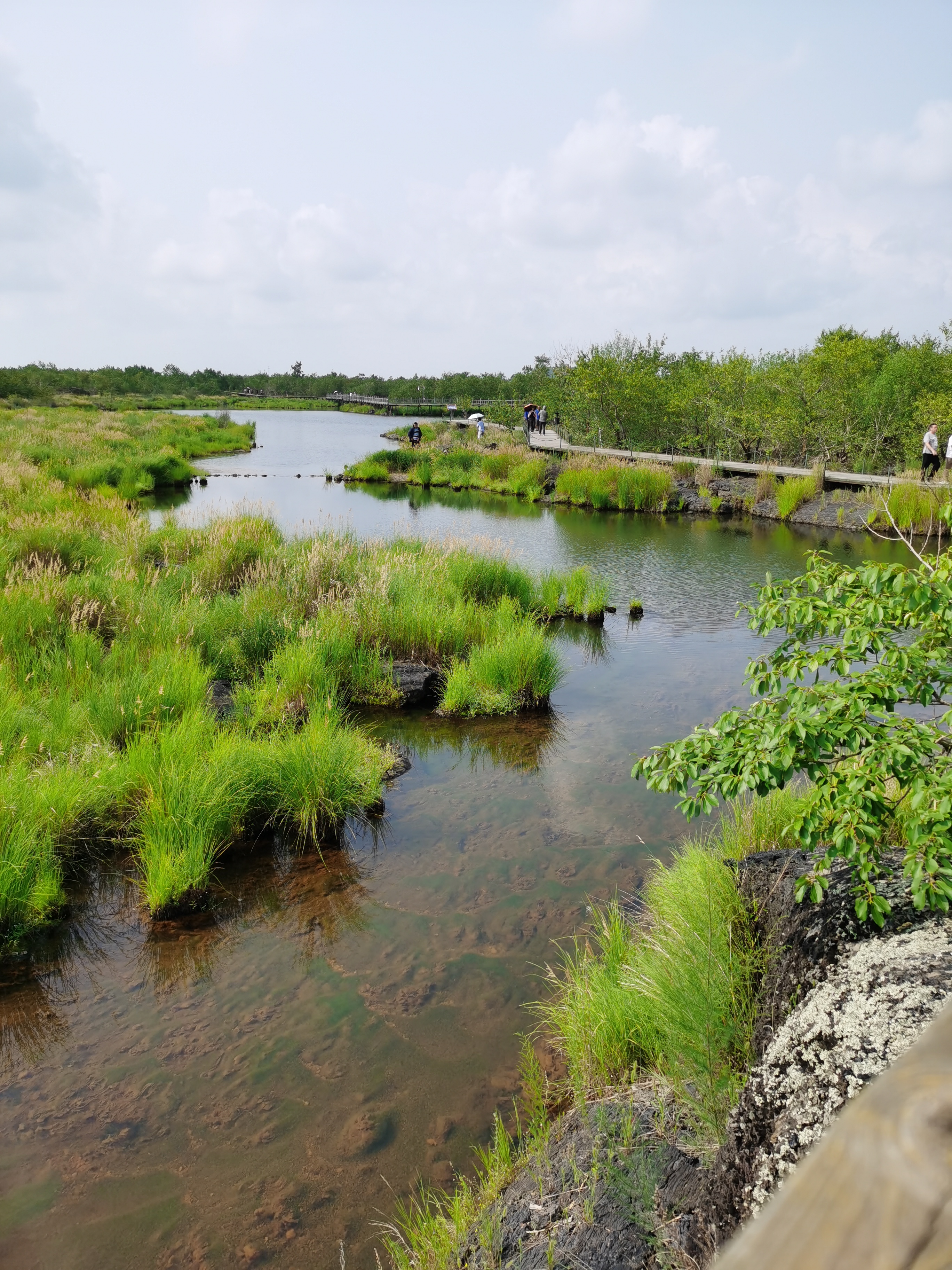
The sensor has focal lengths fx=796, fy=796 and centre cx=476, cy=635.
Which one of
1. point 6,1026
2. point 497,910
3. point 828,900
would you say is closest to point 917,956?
point 828,900

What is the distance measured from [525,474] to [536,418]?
49.0ft

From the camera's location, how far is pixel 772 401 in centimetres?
3186

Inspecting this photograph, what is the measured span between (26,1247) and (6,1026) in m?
1.32

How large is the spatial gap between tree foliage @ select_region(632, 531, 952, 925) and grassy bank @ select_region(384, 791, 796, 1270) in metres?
0.56

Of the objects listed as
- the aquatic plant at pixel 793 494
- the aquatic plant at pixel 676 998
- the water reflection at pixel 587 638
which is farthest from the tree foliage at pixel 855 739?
the aquatic plant at pixel 793 494

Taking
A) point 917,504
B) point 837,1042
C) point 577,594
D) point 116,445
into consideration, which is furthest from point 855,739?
point 116,445

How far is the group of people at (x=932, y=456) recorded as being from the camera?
21.0 meters

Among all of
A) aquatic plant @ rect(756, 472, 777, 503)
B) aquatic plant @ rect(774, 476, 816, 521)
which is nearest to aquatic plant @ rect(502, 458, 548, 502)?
aquatic plant @ rect(756, 472, 777, 503)

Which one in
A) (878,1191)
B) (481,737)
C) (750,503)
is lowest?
(481,737)

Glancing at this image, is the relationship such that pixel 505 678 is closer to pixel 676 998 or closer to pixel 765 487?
pixel 676 998

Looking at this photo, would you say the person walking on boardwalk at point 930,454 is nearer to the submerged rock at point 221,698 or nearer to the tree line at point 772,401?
the tree line at point 772,401

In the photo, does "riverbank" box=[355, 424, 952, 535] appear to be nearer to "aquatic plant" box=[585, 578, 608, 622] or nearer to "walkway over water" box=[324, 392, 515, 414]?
"aquatic plant" box=[585, 578, 608, 622]

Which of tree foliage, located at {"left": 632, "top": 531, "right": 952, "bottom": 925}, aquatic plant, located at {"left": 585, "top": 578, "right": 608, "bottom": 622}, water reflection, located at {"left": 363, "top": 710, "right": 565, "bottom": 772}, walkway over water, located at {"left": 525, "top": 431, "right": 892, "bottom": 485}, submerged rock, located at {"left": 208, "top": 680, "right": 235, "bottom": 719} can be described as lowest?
water reflection, located at {"left": 363, "top": 710, "right": 565, "bottom": 772}

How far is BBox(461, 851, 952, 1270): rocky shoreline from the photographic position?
230cm
